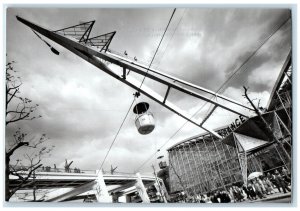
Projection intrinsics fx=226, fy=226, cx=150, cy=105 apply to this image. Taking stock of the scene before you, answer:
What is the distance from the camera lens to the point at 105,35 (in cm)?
872

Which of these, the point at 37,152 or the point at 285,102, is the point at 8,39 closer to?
the point at 37,152

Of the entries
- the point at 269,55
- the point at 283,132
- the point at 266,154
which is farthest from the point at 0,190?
the point at 266,154

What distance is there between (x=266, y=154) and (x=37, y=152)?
13377 millimetres

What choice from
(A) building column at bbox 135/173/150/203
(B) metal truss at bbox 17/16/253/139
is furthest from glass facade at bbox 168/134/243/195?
(B) metal truss at bbox 17/16/253/139

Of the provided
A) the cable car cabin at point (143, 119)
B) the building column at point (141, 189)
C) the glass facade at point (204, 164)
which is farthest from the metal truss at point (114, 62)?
the glass facade at point (204, 164)

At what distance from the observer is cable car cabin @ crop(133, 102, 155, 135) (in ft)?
28.5

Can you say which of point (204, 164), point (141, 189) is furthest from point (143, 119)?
point (204, 164)

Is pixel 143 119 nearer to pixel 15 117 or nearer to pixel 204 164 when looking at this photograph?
pixel 15 117

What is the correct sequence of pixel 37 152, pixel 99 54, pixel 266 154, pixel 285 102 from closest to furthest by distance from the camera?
pixel 99 54, pixel 37 152, pixel 285 102, pixel 266 154

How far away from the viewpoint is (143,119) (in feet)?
28.6

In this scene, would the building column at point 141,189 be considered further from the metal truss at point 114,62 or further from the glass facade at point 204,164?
the metal truss at point 114,62

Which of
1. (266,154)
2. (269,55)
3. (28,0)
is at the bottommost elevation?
(266,154)

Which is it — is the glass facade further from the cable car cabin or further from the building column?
the cable car cabin

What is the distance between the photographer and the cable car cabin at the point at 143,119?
28.5ft
